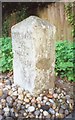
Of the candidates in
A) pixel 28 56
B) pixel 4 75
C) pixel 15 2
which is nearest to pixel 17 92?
pixel 28 56

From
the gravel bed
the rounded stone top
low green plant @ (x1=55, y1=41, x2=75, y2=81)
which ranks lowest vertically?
the gravel bed

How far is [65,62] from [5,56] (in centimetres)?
96

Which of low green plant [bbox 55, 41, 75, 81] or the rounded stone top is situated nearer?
the rounded stone top

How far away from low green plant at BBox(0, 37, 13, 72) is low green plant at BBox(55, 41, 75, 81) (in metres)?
0.73

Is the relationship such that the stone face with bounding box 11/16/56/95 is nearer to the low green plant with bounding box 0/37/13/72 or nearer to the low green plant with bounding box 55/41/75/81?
the low green plant with bounding box 55/41/75/81

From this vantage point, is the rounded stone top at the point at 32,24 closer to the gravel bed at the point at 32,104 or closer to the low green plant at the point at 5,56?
the gravel bed at the point at 32,104

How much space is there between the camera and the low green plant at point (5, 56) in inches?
150

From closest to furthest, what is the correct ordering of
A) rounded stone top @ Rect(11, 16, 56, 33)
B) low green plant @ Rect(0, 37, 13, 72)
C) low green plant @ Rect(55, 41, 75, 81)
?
rounded stone top @ Rect(11, 16, 56, 33), low green plant @ Rect(55, 41, 75, 81), low green plant @ Rect(0, 37, 13, 72)

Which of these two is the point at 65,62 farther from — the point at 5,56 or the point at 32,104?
the point at 32,104

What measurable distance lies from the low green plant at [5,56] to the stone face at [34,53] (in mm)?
779

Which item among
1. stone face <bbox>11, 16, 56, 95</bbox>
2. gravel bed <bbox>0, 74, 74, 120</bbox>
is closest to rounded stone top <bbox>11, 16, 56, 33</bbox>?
stone face <bbox>11, 16, 56, 95</bbox>

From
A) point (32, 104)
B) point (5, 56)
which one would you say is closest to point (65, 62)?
point (5, 56)

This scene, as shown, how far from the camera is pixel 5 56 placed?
393 centimetres

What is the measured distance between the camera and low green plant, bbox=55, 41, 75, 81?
355 centimetres
